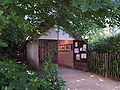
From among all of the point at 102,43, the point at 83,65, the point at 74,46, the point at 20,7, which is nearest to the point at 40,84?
the point at 20,7

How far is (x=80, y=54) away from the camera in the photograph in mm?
10898

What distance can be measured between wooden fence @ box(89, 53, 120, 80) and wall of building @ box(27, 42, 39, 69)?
11.8 feet

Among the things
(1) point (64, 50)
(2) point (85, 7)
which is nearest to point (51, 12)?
(2) point (85, 7)

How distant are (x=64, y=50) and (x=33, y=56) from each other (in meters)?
2.97

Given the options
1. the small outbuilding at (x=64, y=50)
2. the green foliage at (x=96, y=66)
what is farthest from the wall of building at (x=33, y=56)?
the green foliage at (x=96, y=66)

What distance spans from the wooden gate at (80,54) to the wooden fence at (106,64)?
2.10ft

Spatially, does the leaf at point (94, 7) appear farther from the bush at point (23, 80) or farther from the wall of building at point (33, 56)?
the wall of building at point (33, 56)

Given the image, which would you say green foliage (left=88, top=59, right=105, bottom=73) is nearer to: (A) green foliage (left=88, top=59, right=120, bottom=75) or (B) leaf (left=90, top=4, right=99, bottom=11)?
(A) green foliage (left=88, top=59, right=120, bottom=75)

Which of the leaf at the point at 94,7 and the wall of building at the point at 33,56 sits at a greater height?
the leaf at the point at 94,7

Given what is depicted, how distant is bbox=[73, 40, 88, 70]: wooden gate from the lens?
1048 cm

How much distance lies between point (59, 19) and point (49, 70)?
2.06 metres

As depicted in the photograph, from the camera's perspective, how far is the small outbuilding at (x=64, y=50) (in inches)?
407

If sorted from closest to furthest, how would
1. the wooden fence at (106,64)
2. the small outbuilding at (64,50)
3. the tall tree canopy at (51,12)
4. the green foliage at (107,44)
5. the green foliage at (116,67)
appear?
the tall tree canopy at (51,12), the green foliage at (116,67), the wooden fence at (106,64), the green foliage at (107,44), the small outbuilding at (64,50)

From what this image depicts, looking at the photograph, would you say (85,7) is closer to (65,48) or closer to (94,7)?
(94,7)
